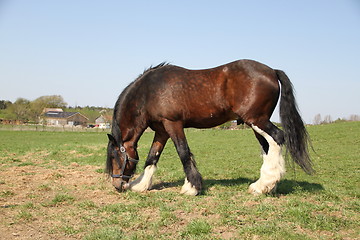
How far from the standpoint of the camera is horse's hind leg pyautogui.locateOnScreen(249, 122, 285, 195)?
6182 mm

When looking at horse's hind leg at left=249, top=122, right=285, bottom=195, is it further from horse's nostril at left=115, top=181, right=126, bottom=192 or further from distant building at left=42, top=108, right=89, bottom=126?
distant building at left=42, top=108, right=89, bottom=126

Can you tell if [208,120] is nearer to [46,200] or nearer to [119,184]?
[119,184]

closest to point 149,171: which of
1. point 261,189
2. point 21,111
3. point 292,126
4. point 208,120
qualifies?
point 208,120

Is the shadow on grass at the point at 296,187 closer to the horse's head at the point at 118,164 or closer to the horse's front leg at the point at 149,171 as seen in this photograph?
the horse's front leg at the point at 149,171

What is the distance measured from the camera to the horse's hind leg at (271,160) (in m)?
6.18

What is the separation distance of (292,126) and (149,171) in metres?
3.41

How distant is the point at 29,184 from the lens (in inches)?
308

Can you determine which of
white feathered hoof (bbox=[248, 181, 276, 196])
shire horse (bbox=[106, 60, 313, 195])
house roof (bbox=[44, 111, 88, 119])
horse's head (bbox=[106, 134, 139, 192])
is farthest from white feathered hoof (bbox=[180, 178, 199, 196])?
house roof (bbox=[44, 111, 88, 119])

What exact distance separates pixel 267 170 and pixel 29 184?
230 inches

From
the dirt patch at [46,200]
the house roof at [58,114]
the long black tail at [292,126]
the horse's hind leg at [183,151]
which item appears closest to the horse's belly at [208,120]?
the horse's hind leg at [183,151]

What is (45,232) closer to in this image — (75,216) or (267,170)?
(75,216)

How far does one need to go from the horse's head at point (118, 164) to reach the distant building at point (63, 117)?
103863 mm

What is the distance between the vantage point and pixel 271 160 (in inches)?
244

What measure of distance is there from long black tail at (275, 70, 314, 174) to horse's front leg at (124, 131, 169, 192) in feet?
9.10
